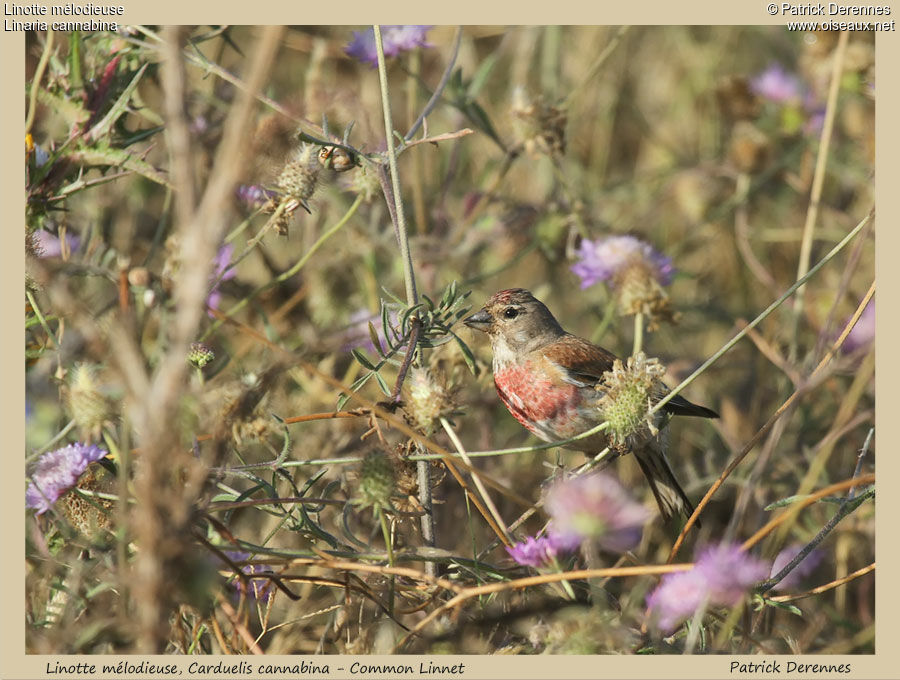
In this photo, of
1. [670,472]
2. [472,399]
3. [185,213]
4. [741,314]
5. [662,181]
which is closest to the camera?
[185,213]

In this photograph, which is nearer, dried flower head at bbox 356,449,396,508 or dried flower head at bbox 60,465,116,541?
dried flower head at bbox 356,449,396,508

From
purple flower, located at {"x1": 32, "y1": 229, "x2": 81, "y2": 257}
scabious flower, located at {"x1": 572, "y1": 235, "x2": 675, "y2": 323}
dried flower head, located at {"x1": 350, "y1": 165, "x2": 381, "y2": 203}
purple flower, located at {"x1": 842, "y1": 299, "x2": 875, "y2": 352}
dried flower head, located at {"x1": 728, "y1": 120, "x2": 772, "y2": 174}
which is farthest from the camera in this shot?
dried flower head, located at {"x1": 728, "y1": 120, "x2": 772, "y2": 174}

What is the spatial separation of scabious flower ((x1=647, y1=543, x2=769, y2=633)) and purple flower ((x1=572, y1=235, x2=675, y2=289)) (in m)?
1.24

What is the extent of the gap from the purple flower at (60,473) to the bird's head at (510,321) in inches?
61.1

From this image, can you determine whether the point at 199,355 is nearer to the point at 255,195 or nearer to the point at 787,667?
the point at 255,195

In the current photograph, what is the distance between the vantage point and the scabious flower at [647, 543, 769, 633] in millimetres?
2010

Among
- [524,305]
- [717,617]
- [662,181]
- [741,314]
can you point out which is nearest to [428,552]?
[717,617]

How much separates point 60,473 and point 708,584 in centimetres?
162

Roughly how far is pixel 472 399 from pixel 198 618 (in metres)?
1.71

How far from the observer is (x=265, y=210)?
2449 mm

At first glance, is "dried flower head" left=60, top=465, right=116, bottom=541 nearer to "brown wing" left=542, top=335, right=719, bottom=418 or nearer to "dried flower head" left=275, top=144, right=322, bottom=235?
"dried flower head" left=275, top=144, right=322, bottom=235

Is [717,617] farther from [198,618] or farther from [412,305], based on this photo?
[198,618]

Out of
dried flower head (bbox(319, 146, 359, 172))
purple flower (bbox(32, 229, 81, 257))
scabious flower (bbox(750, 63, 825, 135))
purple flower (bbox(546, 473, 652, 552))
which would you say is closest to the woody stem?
dried flower head (bbox(319, 146, 359, 172))

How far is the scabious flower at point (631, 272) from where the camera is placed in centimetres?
306
